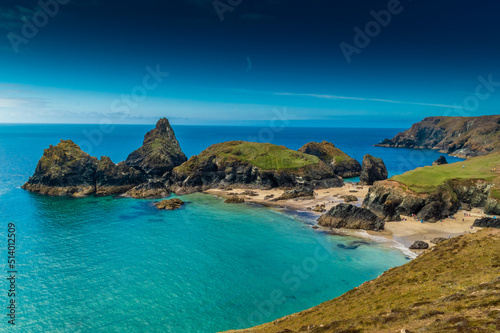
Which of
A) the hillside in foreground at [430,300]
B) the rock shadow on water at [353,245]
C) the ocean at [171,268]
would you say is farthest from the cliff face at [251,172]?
the hillside in foreground at [430,300]

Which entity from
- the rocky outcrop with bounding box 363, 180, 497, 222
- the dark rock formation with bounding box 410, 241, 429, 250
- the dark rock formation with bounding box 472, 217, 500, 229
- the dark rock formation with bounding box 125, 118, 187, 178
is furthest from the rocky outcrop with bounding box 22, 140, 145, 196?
the dark rock formation with bounding box 472, 217, 500, 229

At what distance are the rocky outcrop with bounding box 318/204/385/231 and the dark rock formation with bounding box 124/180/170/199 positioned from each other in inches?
2345

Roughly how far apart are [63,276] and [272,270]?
1417 inches

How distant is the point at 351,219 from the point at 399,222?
12804mm

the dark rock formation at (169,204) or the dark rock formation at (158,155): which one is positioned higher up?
the dark rock formation at (158,155)

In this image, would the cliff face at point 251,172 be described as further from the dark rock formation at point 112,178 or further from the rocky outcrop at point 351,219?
the rocky outcrop at point 351,219

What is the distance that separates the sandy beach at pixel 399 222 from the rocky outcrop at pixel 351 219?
227 cm

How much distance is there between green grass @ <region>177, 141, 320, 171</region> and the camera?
115562mm

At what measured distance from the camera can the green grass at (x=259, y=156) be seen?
379ft

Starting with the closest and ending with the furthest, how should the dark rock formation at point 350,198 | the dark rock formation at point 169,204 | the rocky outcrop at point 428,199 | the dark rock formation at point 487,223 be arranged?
1. the dark rock formation at point 487,223
2. the rocky outcrop at point 428,199
3. the dark rock formation at point 169,204
4. the dark rock formation at point 350,198

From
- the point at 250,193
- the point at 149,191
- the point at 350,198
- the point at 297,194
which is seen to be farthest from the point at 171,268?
the point at 350,198

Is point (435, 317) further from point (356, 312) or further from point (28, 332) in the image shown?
point (28, 332)

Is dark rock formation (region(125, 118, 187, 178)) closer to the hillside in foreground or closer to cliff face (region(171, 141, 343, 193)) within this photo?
cliff face (region(171, 141, 343, 193))

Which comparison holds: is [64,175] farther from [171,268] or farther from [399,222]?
[399,222]
